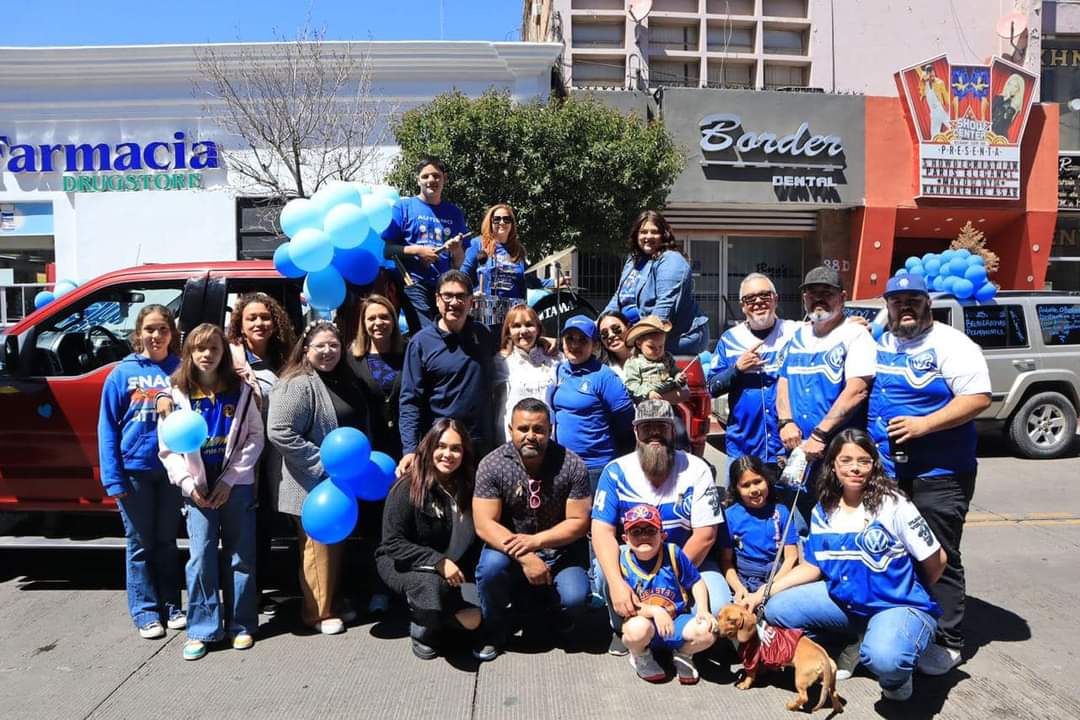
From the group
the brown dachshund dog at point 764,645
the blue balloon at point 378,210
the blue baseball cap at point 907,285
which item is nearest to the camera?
the brown dachshund dog at point 764,645

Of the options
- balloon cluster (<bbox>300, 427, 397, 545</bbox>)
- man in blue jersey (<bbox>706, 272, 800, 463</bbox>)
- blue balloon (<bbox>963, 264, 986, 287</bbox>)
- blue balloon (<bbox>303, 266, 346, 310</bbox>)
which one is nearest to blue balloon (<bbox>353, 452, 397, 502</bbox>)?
balloon cluster (<bbox>300, 427, 397, 545</bbox>)

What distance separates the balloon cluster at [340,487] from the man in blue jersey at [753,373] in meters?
2.05

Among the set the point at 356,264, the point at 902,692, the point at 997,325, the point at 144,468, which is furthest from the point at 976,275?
the point at 144,468

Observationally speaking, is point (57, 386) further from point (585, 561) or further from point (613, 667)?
point (613, 667)

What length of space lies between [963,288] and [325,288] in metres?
6.83

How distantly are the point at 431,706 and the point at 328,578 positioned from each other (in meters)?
1.18

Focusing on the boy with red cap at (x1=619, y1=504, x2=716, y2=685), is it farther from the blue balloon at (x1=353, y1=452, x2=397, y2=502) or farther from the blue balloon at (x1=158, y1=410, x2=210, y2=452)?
the blue balloon at (x1=158, y1=410, x2=210, y2=452)

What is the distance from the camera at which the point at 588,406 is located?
4559 mm

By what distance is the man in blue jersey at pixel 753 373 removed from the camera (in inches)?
181

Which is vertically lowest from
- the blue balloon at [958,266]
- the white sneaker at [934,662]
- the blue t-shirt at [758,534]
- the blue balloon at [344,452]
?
the white sneaker at [934,662]

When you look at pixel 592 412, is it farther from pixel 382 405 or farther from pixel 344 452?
pixel 344 452

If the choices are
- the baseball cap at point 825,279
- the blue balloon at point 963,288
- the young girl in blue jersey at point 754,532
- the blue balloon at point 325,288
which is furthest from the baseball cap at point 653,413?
the blue balloon at point 963,288

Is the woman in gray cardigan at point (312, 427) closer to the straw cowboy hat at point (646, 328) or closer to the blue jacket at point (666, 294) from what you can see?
the straw cowboy hat at point (646, 328)

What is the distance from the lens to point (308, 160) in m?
14.7
